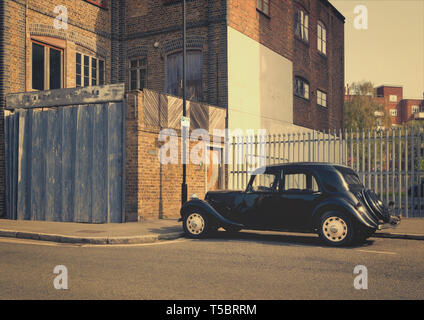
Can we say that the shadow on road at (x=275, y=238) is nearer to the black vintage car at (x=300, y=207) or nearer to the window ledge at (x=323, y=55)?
the black vintage car at (x=300, y=207)

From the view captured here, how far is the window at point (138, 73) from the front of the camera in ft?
66.5

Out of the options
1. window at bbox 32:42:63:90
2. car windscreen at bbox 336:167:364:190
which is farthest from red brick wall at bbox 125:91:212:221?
car windscreen at bbox 336:167:364:190

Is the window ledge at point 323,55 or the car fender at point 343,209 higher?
the window ledge at point 323,55

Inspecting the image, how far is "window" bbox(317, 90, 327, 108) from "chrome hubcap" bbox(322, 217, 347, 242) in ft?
61.7

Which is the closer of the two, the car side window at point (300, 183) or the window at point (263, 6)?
the car side window at point (300, 183)

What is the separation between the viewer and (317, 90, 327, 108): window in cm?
2694

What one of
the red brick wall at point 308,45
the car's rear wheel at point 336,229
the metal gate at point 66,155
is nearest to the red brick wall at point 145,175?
the metal gate at point 66,155

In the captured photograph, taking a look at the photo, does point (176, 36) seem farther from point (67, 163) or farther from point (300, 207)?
point (300, 207)

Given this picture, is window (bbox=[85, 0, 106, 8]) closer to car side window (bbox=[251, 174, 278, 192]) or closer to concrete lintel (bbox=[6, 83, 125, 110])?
concrete lintel (bbox=[6, 83, 125, 110])

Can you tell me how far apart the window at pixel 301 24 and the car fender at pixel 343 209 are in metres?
16.9

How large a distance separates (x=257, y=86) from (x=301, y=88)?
562 centimetres

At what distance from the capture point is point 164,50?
1944 centimetres

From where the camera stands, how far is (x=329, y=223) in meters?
9.06
